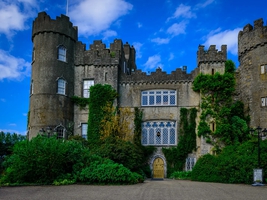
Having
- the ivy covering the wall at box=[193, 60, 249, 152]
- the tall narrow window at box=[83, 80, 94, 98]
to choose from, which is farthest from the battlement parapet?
Answer: the tall narrow window at box=[83, 80, 94, 98]

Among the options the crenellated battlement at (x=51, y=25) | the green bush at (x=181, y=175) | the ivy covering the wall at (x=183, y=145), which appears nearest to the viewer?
the green bush at (x=181, y=175)

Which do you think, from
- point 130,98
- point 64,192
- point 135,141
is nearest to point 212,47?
point 130,98

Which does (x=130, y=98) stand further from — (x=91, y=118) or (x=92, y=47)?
(x=92, y=47)

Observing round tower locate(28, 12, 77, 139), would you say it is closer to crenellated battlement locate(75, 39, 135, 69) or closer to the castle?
the castle

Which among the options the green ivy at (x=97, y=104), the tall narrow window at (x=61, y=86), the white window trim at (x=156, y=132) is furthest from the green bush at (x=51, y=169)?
the tall narrow window at (x=61, y=86)

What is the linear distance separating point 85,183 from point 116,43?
17.3m

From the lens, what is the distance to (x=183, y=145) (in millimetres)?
27734

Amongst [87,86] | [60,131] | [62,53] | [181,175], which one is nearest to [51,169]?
[60,131]

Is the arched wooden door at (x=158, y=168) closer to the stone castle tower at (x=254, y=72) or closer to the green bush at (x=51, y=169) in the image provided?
the stone castle tower at (x=254, y=72)

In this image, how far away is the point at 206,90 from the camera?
27891mm

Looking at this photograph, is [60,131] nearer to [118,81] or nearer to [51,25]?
[118,81]

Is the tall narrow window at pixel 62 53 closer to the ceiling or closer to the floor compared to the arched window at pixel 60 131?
closer to the ceiling

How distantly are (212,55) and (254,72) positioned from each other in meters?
4.09

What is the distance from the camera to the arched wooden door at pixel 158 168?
92.3 ft
